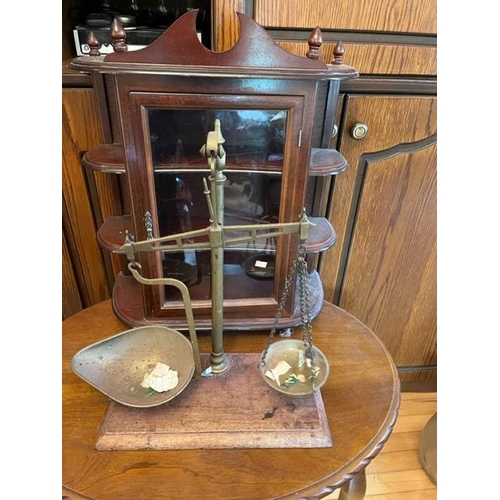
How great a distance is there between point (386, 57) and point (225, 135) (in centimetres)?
38

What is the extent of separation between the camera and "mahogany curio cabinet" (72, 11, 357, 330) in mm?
568

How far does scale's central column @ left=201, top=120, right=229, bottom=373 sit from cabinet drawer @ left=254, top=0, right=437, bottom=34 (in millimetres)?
321

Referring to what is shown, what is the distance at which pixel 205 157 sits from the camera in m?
0.65

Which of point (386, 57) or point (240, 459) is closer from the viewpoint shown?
point (240, 459)

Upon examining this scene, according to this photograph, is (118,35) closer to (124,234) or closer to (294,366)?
(124,234)

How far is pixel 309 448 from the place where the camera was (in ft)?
2.08

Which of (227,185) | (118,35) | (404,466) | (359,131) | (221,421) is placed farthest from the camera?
(404,466)

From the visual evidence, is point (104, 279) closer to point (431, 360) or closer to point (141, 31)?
point (141, 31)

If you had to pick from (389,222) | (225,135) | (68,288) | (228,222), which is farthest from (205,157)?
(68,288)

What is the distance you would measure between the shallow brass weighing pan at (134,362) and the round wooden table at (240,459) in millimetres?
37

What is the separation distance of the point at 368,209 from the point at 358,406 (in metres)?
0.48

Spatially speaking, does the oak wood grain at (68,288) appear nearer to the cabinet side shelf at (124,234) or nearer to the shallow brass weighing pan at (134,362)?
the cabinet side shelf at (124,234)

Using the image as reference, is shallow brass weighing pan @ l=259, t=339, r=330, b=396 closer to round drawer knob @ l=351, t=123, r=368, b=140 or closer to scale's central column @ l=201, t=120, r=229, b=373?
scale's central column @ l=201, t=120, r=229, b=373

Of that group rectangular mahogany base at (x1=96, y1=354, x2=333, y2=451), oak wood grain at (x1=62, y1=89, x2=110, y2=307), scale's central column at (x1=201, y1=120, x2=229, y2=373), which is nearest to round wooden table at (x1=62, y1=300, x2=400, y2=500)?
rectangular mahogany base at (x1=96, y1=354, x2=333, y2=451)
